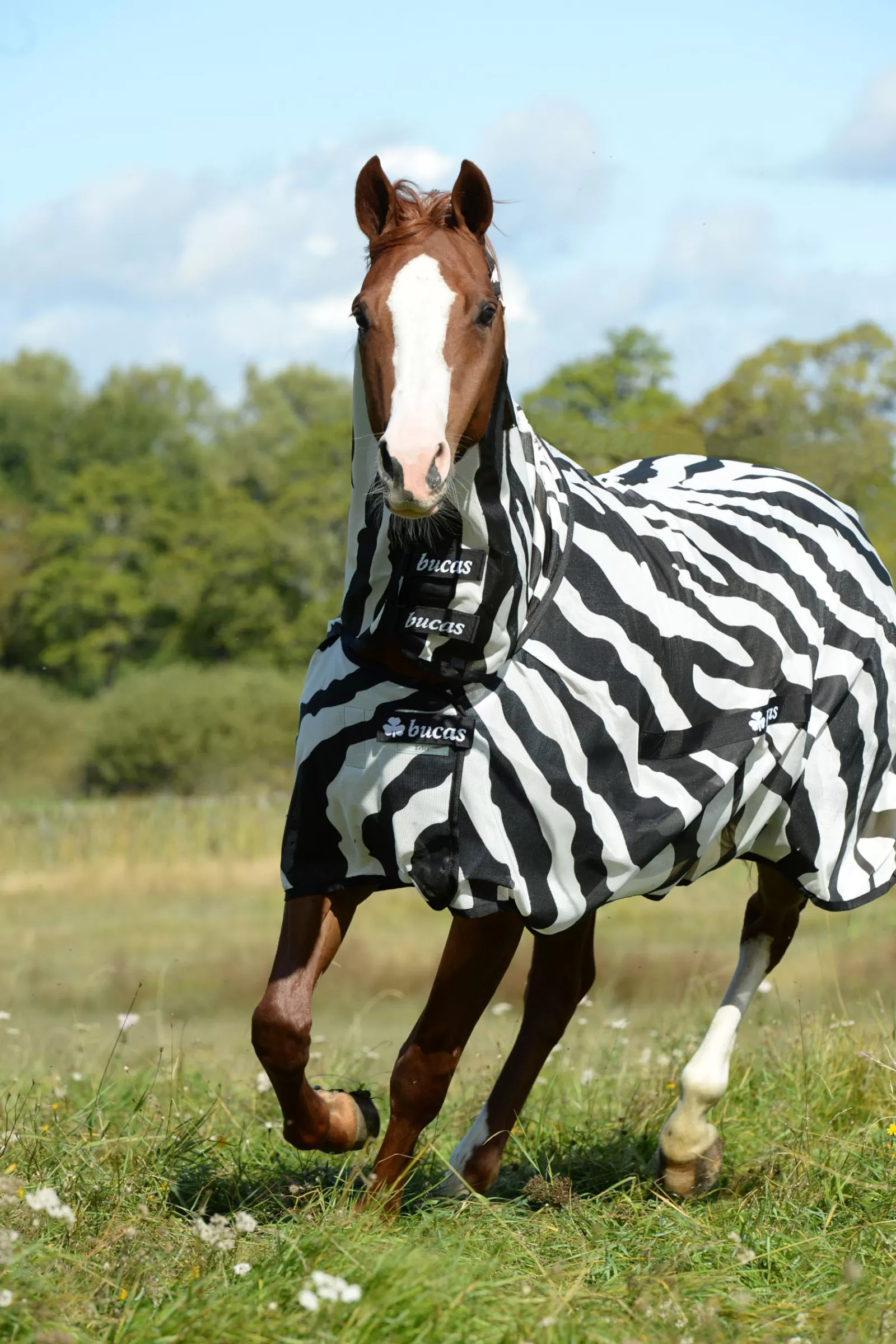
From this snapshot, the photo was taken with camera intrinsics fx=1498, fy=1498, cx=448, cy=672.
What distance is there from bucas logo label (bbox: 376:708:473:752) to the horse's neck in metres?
0.12

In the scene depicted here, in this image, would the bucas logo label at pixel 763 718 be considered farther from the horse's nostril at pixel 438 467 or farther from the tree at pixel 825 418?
the tree at pixel 825 418

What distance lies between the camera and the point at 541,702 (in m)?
3.77

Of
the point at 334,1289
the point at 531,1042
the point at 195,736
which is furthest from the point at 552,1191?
the point at 195,736

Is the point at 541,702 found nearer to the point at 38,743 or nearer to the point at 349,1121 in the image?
the point at 349,1121

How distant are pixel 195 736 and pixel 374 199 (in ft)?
96.6

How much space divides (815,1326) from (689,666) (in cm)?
173

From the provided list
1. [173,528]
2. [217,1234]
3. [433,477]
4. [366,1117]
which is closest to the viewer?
[217,1234]

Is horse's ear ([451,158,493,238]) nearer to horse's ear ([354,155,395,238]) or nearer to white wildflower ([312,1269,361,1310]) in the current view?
horse's ear ([354,155,395,238])

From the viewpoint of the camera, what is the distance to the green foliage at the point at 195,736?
32.2 metres

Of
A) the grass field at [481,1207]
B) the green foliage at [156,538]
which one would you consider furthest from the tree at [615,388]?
the grass field at [481,1207]

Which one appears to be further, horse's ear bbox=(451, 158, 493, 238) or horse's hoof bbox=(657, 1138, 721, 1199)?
horse's hoof bbox=(657, 1138, 721, 1199)

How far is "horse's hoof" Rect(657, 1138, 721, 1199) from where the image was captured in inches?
177

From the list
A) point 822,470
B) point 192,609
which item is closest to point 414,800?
point 822,470

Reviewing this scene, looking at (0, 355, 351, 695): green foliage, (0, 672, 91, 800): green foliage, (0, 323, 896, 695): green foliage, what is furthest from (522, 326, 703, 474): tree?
(0, 672, 91, 800): green foliage
